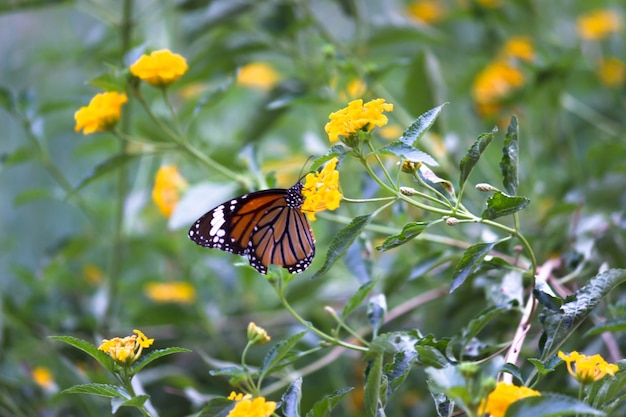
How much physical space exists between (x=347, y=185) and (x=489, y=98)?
0.34m

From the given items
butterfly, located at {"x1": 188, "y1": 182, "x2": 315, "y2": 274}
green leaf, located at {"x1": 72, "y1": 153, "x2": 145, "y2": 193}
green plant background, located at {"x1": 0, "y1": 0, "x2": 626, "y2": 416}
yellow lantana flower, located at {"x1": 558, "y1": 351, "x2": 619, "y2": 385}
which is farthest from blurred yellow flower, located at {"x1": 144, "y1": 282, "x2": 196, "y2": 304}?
yellow lantana flower, located at {"x1": 558, "y1": 351, "x2": 619, "y2": 385}

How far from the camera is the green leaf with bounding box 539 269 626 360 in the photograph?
25.7 inches

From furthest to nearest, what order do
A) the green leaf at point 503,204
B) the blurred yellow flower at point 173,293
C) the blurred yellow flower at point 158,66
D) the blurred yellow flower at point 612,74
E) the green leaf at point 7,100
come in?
the blurred yellow flower at point 612,74
the blurred yellow flower at point 173,293
the green leaf at point 7,100
the blurred yellow flower at point 158,66
the green leaf at point 503,204

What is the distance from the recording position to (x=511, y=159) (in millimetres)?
662

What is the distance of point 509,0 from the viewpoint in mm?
1466

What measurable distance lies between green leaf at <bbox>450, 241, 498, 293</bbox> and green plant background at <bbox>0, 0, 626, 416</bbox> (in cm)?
20

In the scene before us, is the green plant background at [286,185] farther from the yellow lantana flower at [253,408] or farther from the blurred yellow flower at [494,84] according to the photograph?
the yellow lantana flower at [253,408]

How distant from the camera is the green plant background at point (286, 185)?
3.29 feet

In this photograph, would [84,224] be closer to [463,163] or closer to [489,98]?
[489,98]

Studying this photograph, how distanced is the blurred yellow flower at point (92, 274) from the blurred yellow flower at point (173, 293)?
19 cm

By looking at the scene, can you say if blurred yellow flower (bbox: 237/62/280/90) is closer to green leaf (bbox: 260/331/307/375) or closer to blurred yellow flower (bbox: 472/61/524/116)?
blurred yellow flower (bbox: 472/61/524/116)

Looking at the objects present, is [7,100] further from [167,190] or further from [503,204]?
[503,204]

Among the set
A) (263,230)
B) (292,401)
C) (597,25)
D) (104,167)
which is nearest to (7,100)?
(104,167)

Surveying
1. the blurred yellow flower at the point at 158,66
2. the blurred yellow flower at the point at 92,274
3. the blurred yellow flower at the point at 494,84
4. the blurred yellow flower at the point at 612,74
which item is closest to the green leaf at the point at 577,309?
the blurred yellow flower at the point at 158,66
